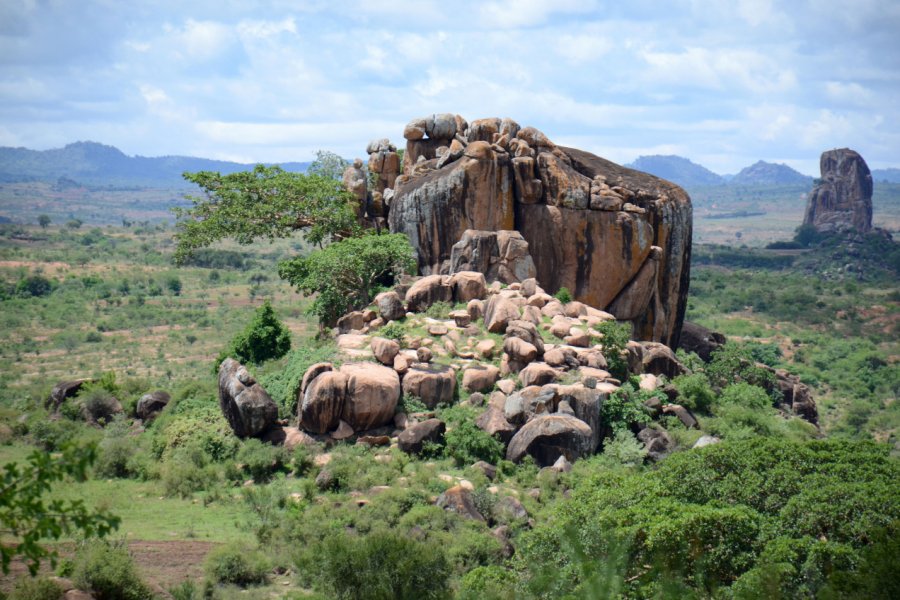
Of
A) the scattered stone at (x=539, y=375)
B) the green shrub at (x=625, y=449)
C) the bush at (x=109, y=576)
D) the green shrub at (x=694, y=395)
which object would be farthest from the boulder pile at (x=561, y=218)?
the bush at (x=109, y=576)

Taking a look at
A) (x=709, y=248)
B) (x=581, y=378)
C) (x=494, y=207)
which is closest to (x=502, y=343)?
(x=581, y=378)

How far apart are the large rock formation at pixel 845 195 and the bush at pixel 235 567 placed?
145 metres

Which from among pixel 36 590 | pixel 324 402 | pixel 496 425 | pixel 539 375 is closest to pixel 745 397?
pixel 539 375

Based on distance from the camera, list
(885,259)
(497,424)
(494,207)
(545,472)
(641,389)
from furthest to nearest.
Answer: (885,259) → (494,207) → (641,389) → (497,424) → (545,472)

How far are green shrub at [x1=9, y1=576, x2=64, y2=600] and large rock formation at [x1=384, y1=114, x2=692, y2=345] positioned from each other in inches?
823

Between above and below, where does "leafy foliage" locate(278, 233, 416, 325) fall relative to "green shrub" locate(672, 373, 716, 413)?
above

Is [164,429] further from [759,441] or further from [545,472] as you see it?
[759,441]

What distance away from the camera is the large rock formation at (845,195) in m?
145

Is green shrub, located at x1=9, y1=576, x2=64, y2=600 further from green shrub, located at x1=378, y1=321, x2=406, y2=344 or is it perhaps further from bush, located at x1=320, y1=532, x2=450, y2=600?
green shrub, located at x1=378, y1=321, x2=406, y2=344

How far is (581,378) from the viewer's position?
2430 centimetres

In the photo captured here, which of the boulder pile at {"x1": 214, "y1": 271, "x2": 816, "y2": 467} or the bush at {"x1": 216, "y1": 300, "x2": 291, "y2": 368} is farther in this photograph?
the bush at {"x1": 216, "y1": 300, "x2": 291, "y2": 368}

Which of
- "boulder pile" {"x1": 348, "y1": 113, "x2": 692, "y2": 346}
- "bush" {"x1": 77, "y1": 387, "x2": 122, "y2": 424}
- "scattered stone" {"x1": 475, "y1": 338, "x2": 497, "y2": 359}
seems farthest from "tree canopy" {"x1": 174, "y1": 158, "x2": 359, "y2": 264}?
"scattered stone" {"x1": 475, "y1": 338, "x2": 497, "y2": 359}

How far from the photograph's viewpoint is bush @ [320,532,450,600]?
1516cm

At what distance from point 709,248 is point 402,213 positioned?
129686mm
